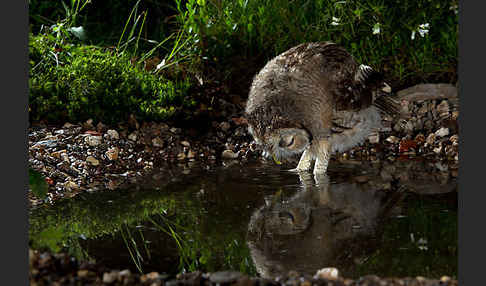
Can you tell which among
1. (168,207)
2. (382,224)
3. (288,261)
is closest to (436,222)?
(382,224)

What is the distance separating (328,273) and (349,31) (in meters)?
4.42

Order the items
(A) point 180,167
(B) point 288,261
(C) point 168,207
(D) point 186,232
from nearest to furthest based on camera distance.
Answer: (B) point 288,261 → (D) point 186,232 → (C) point 168,207 → (A) point 180,167

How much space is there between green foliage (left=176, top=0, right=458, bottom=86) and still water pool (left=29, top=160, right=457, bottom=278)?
1.60m

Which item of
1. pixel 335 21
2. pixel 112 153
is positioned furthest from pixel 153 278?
pixel 335 21

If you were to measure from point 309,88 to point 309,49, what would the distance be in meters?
0.52

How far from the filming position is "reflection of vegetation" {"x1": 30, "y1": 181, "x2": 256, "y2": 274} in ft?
10.7

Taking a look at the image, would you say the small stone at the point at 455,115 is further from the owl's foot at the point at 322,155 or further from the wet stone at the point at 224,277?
the wet stone at the point at 224,277

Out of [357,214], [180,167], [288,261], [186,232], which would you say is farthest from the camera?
[180,167]

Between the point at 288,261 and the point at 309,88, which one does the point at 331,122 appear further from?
the point at 288,261

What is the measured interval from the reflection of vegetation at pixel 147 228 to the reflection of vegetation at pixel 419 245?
0.72m

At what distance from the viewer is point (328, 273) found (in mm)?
2889

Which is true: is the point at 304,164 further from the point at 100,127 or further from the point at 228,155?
the point at 100,127

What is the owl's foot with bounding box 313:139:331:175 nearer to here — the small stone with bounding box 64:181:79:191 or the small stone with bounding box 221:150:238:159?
Result: the small stone with bounding box 221:150:238:159

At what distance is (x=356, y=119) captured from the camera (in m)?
5.21
